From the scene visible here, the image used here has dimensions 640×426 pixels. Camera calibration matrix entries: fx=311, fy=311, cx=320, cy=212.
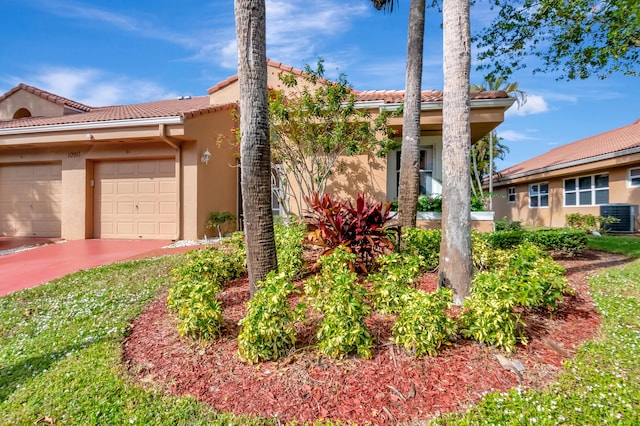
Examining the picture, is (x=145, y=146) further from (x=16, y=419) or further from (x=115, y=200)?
(x=16, y=419)

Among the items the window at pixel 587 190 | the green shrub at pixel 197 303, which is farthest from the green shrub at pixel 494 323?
the window at pixel 587 190

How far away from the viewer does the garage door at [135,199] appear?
10094mm

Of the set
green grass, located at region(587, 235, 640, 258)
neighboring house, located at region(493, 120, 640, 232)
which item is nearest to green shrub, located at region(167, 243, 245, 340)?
green grass, located at region(587, 235, 640, 258)

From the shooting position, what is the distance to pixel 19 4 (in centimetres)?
891

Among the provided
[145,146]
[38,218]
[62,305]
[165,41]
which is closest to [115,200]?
[145,146]

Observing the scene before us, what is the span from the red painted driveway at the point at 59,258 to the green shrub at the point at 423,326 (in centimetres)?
674

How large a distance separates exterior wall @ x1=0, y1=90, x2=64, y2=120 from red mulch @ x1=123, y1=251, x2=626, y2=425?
14256mm

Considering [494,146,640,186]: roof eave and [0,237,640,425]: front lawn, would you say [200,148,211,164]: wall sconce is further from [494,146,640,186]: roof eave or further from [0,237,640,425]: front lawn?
[494,146,640,186]: roof eave

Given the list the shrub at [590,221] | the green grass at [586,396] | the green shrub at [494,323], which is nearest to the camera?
the green grass at [586,396]

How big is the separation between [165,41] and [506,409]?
1173cm

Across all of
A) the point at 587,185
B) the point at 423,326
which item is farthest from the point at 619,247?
the point at 587,185

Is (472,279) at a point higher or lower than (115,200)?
lower

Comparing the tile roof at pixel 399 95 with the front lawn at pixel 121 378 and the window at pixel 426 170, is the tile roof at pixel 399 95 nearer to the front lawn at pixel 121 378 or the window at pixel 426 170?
the window at pixel 426 170

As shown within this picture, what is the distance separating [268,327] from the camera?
2781mm
